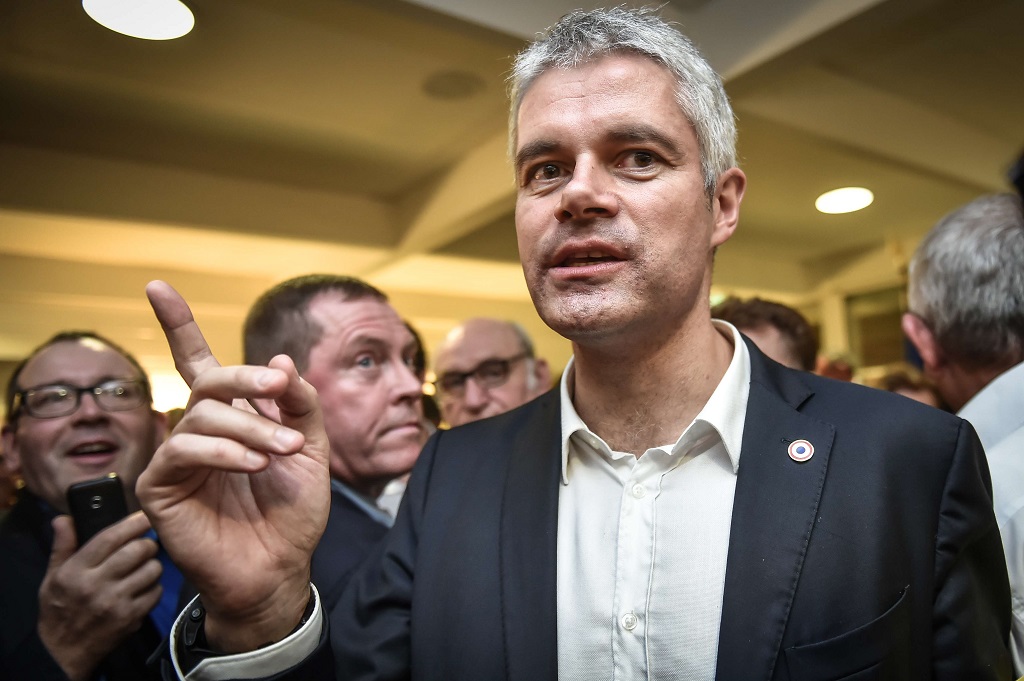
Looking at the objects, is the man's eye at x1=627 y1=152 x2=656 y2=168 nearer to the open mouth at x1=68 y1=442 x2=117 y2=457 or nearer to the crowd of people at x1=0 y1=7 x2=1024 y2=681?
the crowd of people at x1=0 y1=7 x2=1024 y2=681

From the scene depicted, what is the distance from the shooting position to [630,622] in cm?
119

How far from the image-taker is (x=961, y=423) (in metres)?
1.22

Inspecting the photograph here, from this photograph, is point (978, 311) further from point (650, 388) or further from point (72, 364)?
point (72, 364)

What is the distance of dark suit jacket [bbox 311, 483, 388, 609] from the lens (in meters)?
1.60

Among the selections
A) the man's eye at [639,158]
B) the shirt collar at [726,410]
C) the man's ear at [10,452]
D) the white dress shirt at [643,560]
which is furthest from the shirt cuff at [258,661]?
the man's ear at [10,452]

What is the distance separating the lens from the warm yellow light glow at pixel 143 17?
292 centimetres

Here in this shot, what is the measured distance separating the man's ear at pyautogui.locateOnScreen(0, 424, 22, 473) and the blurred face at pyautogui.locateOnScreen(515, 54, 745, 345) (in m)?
1.76

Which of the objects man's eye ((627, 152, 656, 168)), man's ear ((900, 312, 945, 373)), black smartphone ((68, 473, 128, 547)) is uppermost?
man's eye ((627, 152, 656, 168))

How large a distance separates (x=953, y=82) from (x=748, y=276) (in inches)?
148

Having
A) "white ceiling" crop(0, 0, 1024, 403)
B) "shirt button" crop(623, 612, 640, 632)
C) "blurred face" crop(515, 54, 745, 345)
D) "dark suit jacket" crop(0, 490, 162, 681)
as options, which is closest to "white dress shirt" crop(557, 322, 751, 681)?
"shirt button" crop(623, 612, 640, 632)

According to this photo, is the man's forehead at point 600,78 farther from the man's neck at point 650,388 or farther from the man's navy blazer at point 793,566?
the man's navy blazer at point 793,566

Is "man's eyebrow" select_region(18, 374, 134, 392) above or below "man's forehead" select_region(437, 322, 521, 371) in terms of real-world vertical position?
below

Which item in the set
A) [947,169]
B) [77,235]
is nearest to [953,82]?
[947,169]

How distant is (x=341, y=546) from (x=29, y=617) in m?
0.73
